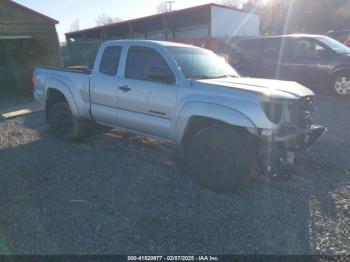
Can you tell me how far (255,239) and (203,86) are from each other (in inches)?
78.8

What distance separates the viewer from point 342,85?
8.77m

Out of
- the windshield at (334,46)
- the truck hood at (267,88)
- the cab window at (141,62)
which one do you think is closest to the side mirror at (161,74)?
the cab window at (141,62)

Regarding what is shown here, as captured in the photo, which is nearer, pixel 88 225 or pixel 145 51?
pixel 88 225

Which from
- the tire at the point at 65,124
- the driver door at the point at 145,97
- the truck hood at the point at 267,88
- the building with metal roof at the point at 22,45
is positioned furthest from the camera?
the building with metal roof at the point at 22,45

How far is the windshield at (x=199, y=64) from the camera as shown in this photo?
4.42 m

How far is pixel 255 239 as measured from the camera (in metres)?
3.01

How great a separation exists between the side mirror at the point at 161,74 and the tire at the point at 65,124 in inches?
88.9

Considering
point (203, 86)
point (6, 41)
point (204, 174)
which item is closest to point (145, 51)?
point (203, 86)

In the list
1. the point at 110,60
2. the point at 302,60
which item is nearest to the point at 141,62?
the point at 110,60

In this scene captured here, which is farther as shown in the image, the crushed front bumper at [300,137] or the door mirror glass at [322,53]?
the door mirror glass at [322,53]

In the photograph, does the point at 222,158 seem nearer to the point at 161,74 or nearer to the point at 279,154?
the point at 279,154

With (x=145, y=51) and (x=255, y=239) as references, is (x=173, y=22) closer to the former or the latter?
(x=145, y=51)

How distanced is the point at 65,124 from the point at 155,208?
3.34 m

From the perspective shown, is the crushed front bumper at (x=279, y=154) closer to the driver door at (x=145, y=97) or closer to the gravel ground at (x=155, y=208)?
→ the gravel ground at (x=155, y=208)
